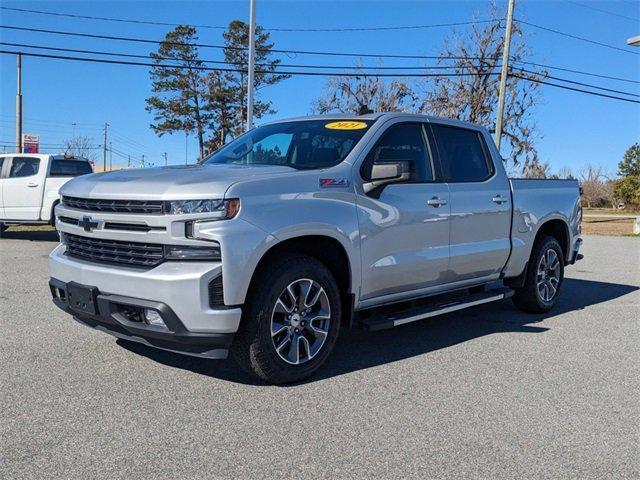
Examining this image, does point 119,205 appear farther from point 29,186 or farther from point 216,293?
point 29,186

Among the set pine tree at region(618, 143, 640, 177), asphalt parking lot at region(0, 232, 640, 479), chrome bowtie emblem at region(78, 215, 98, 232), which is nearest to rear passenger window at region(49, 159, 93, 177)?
asphalt parking lot at region(0, 232, 640, 479)

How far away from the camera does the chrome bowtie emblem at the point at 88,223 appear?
13.8 feet

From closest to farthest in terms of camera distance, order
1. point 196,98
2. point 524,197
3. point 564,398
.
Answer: point 564,398, point 524,197, point 196,98

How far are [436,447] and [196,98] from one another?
143 ft

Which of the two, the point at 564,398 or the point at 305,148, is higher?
the point at 305,148

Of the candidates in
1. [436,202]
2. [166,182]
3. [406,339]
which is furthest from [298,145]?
[406,339]

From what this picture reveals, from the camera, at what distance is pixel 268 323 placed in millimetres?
4031

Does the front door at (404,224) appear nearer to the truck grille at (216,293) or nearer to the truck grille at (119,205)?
the truck grille at (216,293)

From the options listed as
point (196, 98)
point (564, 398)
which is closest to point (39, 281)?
point (564, 398)

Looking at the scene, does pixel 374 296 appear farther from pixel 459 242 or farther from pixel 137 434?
pixel 137 434

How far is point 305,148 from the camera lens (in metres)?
5.07

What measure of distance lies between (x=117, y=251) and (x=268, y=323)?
113cm

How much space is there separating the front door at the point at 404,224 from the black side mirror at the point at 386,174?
6 cm

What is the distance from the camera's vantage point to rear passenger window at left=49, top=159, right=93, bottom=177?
1352cm
